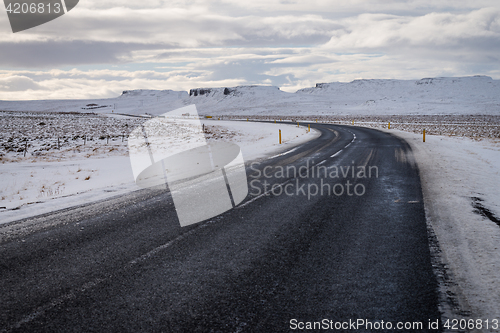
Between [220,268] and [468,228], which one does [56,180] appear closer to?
[220,268]

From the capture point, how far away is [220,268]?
4.04 metres

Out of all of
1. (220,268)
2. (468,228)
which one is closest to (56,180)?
(220,268)

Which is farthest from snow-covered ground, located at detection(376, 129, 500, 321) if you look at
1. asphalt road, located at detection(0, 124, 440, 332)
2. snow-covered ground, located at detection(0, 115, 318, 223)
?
snow-covered ground, located at detection(0, 115, 318, 223)

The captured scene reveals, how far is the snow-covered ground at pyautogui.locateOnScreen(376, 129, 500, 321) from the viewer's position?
3430 millimetres

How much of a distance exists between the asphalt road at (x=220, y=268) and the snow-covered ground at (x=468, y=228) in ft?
1.10

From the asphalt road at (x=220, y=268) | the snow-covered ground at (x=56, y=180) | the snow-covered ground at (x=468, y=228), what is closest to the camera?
the asphalt road at (x=220, y=268)

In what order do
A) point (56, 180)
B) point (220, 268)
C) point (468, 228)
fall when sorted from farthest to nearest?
point (56, 180)
point (468, 228)
point (220, 268)

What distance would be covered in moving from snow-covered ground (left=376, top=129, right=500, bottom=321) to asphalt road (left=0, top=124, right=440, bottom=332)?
13.2 inches

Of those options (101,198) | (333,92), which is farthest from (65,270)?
(333,92)

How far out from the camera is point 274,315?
120 inches

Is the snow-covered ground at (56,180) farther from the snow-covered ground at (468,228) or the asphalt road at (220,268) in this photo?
the snow-covered ground at (468,228)

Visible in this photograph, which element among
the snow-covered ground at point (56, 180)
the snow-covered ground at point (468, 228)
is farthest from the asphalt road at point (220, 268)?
the snow-covered ground at point (56, 180)

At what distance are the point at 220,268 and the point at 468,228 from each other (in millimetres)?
4361

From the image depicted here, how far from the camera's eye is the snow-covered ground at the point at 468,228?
11.3ft
